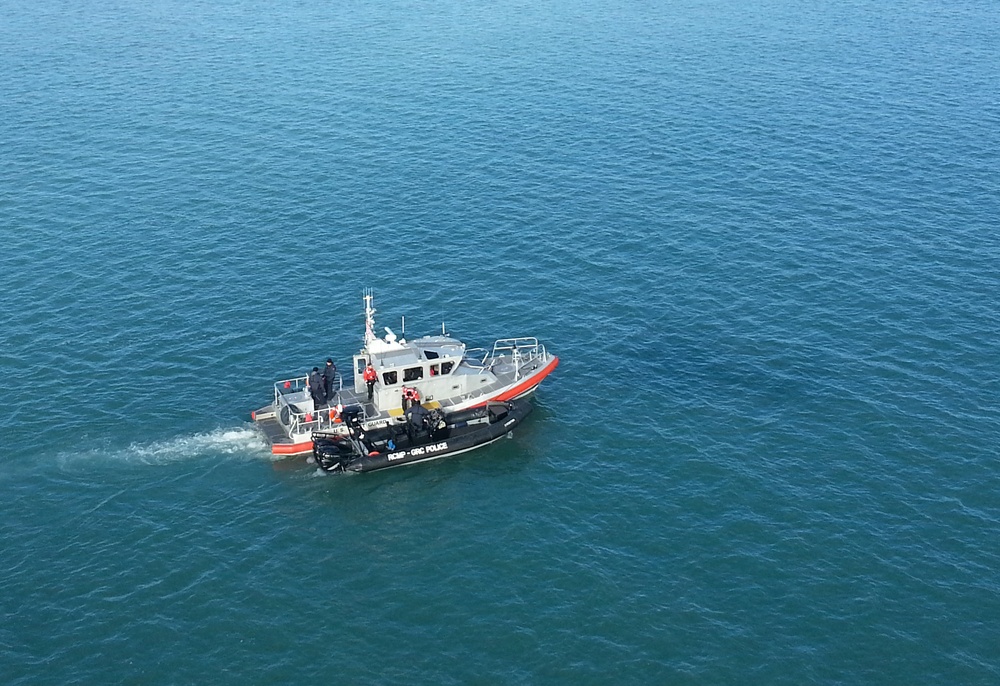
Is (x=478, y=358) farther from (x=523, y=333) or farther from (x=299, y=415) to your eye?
(x=299, y=415)

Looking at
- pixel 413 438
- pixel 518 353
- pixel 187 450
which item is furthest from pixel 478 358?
pixel 187 450

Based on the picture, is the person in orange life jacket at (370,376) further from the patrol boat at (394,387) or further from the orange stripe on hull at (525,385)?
the orange stripe on hull at (525,385)

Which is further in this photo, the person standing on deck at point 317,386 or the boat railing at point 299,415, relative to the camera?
the person standing on deck at point 317,386

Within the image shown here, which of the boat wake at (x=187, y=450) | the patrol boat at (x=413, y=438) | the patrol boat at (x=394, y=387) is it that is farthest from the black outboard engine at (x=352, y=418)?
the boat wake at (x=187, y=450)

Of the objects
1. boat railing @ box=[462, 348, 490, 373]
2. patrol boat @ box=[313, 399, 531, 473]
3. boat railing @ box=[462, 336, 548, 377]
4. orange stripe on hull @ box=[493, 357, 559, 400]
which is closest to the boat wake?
patrol boat @ box=[313, 399, 531, 473]

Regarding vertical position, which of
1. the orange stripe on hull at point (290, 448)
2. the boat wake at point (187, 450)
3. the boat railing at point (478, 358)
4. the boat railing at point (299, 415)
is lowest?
the boat wake at point (187, 450)
